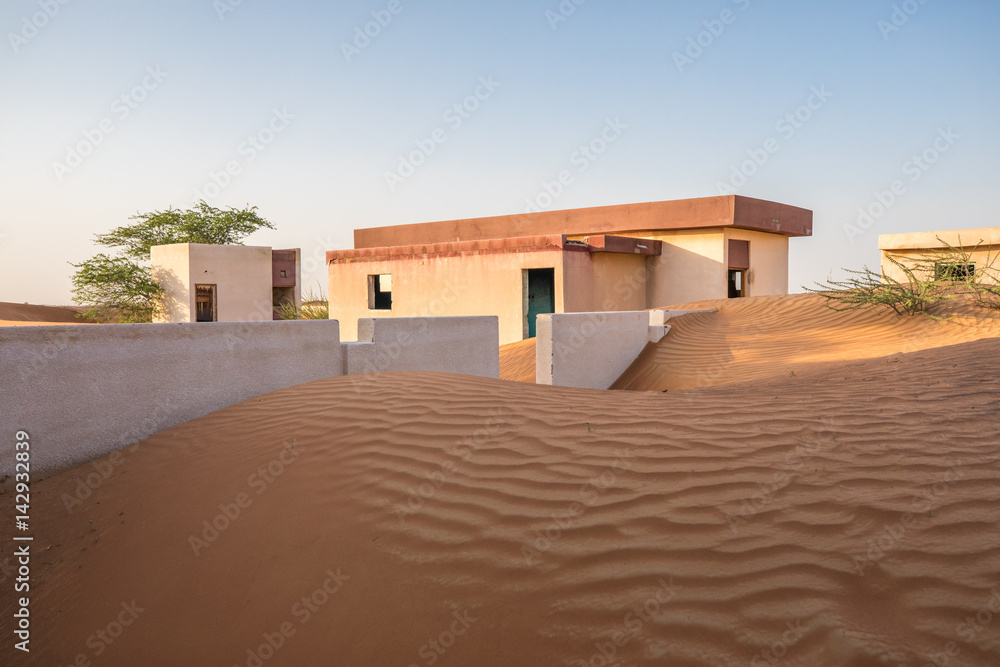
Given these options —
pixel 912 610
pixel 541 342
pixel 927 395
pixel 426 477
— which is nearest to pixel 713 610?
pixel 912 610

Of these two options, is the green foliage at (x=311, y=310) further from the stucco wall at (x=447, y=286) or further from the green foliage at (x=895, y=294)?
the green foliage at (x=895, y=294)

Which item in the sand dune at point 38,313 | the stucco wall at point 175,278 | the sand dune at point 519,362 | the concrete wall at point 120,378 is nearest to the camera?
the concrete wall at point 120,378

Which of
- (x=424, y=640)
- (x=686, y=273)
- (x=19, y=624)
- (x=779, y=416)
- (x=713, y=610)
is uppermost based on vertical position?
(x=686, y=273)

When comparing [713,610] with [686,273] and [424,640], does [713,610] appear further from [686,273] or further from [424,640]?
[686,273]

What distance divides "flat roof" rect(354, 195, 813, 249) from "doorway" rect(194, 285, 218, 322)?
6.56 meters

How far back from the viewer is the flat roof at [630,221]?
1822 cm

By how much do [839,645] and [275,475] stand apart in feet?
10.5

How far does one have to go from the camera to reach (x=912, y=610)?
2.32 metres

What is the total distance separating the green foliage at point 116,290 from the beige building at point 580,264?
28.9 feet

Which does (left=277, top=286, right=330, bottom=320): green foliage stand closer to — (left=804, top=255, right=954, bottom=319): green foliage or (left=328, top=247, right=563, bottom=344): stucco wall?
(left=328, top=247, right=563, bottom=344): stucco wall

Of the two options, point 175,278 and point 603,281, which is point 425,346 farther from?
point 175,278

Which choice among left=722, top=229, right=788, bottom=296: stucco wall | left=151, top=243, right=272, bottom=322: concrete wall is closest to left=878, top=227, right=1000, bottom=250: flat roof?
left=722, top=229, right=788, bottom=296: stucco wall

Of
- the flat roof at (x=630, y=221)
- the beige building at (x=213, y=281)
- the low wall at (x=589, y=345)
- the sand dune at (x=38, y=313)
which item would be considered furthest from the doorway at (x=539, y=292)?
the sand dune at (x=38, y=313)

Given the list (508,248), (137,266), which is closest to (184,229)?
(137,266)
